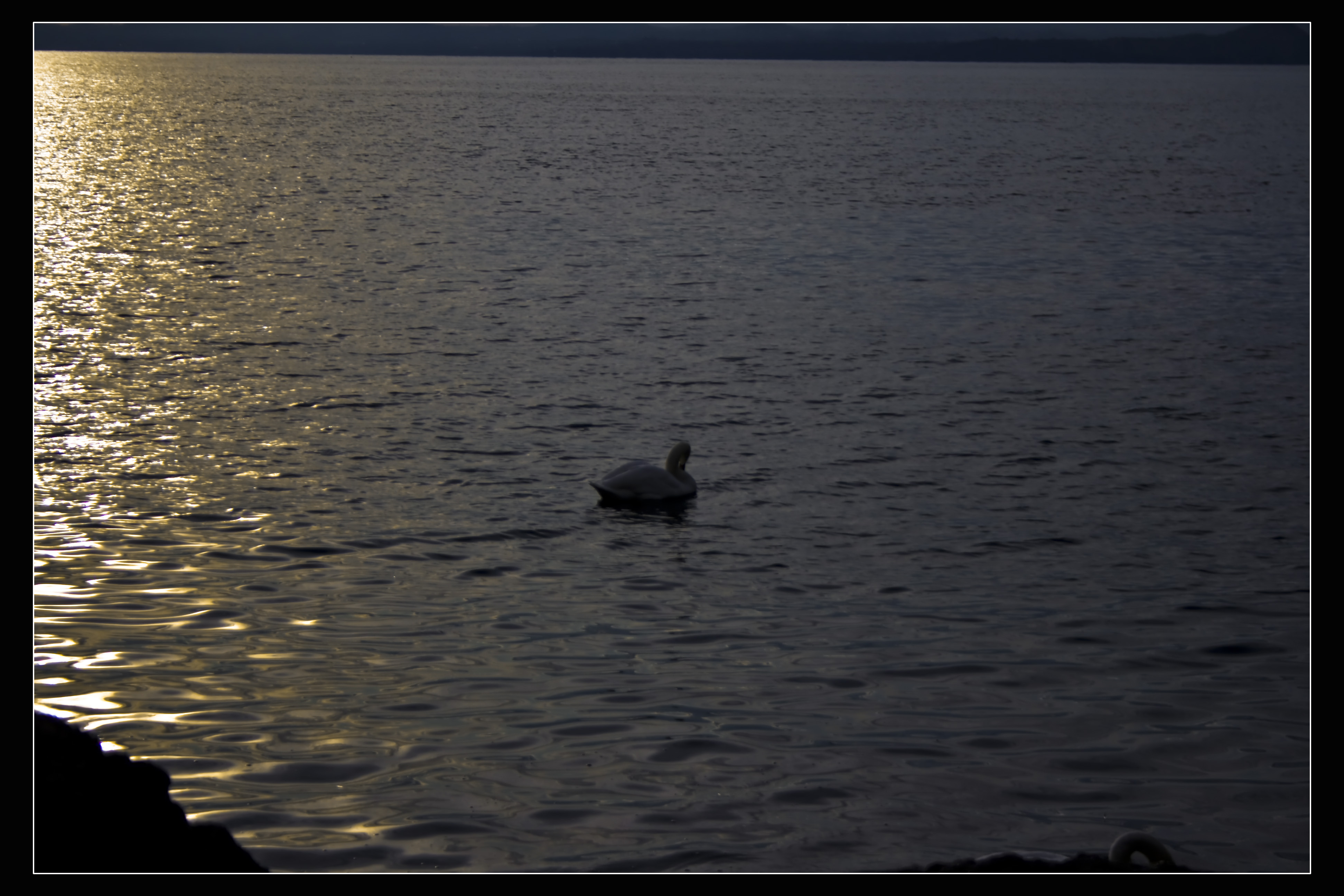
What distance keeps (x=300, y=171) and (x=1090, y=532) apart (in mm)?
53529

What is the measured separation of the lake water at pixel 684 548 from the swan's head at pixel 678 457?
0.54 m

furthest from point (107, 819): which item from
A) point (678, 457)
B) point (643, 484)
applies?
point (678, 457)

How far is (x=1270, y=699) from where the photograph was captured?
11977 millimetres

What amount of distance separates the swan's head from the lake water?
538mm

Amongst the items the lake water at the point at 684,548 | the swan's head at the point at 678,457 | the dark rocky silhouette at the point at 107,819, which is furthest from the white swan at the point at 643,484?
the dark rocky silhouette at the point at 107,819

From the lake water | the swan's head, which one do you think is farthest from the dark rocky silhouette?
the swan's head

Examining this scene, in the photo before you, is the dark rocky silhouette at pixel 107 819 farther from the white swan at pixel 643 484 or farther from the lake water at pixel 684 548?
the white swan at pixel 643 484

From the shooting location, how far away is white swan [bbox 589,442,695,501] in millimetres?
16547

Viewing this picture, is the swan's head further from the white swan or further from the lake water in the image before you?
the lake water

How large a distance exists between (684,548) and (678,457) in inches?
81.9

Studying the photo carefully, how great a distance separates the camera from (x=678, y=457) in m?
17.1

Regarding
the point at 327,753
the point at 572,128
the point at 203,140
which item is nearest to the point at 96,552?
the point at 327,753

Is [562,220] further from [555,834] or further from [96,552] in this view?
[555,834]

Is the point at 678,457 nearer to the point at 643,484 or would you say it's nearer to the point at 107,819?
the point at 643,484
